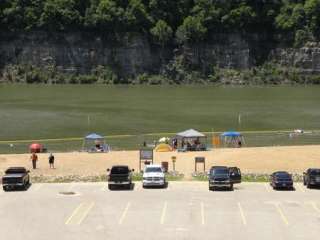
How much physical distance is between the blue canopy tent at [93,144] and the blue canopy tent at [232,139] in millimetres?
12731

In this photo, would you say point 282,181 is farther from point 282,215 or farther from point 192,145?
point 192,145

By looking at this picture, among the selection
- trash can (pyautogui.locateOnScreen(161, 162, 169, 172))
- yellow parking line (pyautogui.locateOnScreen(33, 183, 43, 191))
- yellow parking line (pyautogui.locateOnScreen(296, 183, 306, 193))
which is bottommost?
yellow parking line (pyautogui.locateOnScreen(296, 183, 306, 193))

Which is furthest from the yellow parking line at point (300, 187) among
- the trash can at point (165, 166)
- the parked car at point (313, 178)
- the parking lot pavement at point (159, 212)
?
the trash can at point (165, 166)

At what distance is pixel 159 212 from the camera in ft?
153

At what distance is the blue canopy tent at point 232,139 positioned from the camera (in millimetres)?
82375

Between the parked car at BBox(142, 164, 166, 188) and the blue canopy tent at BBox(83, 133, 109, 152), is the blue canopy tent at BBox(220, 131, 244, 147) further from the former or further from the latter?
the parked car at BBox(142, 164, 166, 188)

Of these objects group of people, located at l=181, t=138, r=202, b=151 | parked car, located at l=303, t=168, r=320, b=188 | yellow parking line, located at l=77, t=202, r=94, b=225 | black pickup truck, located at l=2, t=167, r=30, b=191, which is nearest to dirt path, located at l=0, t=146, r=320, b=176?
group of people, located at l=181, t=138, r=202, b=151

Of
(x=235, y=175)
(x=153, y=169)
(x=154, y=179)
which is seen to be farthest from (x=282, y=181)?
(x=153, y=169)

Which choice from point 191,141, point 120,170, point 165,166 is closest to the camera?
point 120,170

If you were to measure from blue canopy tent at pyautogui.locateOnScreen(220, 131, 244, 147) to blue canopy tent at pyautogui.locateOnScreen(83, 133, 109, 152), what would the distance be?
501 inches

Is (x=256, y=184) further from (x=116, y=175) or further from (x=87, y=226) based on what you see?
(x=87, y=226)

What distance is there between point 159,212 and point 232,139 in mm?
38364

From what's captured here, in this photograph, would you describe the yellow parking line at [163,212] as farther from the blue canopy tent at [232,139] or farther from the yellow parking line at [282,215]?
the blue canopy tent at [232,139]

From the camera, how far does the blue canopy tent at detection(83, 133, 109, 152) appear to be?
252 feet
